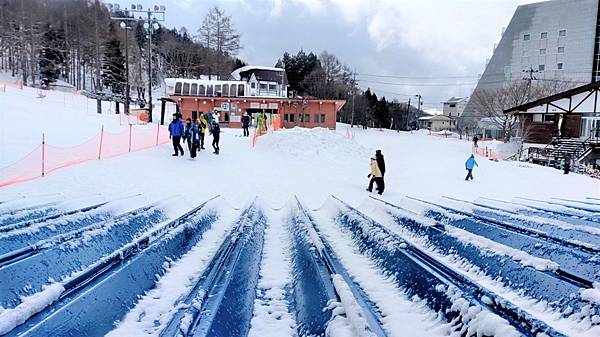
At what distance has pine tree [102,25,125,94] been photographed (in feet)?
196

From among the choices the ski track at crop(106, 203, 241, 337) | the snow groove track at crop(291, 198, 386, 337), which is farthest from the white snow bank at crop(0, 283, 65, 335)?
the snow groove track at crop(291, 198, 386, 337)

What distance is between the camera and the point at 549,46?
210 feet

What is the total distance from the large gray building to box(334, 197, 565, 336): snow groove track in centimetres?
6145

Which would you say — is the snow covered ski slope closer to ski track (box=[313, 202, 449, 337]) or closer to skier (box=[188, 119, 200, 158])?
ski track (box=[313, 202, 449, 337])

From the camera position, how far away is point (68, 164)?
1107 centimetres

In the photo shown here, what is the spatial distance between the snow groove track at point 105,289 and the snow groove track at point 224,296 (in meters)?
0.44

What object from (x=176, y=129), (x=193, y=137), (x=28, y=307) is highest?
(x=176, y=129)

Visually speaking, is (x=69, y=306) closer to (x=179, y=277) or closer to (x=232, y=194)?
(x=179, y=277)

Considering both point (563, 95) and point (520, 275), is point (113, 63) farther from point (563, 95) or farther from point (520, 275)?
point (520, 275)

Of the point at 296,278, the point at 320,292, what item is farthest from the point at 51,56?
the point at 320,292

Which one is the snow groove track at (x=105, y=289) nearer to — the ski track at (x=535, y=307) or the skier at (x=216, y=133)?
the ski track at (x=535, y=307)

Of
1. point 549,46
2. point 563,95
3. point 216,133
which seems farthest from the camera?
point 549,46

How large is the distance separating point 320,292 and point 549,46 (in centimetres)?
7599

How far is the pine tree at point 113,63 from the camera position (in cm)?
5972
